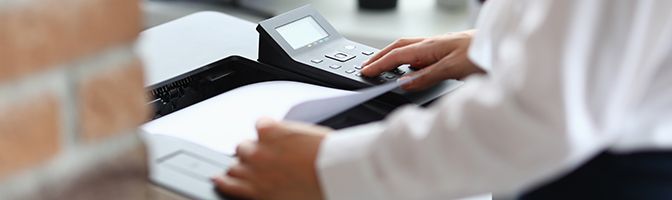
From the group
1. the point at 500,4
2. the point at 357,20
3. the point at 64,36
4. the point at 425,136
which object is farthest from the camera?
the point at 357,20

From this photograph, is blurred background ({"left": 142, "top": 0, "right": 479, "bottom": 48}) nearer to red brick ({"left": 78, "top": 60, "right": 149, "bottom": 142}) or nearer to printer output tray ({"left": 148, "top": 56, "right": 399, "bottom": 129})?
printer output tray ({"left": 148, "top": 56, "right": 399, "bottom": 129})

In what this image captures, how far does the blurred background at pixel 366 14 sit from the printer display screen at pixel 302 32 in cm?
136

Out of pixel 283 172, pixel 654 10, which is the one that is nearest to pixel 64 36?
pixel 283 172

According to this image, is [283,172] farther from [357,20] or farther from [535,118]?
[357,20]

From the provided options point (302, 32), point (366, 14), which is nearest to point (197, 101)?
point (302, 32)

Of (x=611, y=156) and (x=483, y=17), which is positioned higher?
(x=483, y=17)

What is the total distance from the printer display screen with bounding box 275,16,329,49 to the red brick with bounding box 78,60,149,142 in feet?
1.42

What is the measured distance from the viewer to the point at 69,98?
1.73 ft

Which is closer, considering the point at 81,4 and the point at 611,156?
the point at 81,4

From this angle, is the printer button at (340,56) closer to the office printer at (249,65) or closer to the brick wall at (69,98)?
the office printer at (249,65)

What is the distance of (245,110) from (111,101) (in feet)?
1.12

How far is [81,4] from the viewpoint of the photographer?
0.51 m

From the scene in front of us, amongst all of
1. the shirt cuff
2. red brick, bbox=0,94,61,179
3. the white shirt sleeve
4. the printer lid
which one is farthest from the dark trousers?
the printer lid

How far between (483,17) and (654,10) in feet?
0.74
